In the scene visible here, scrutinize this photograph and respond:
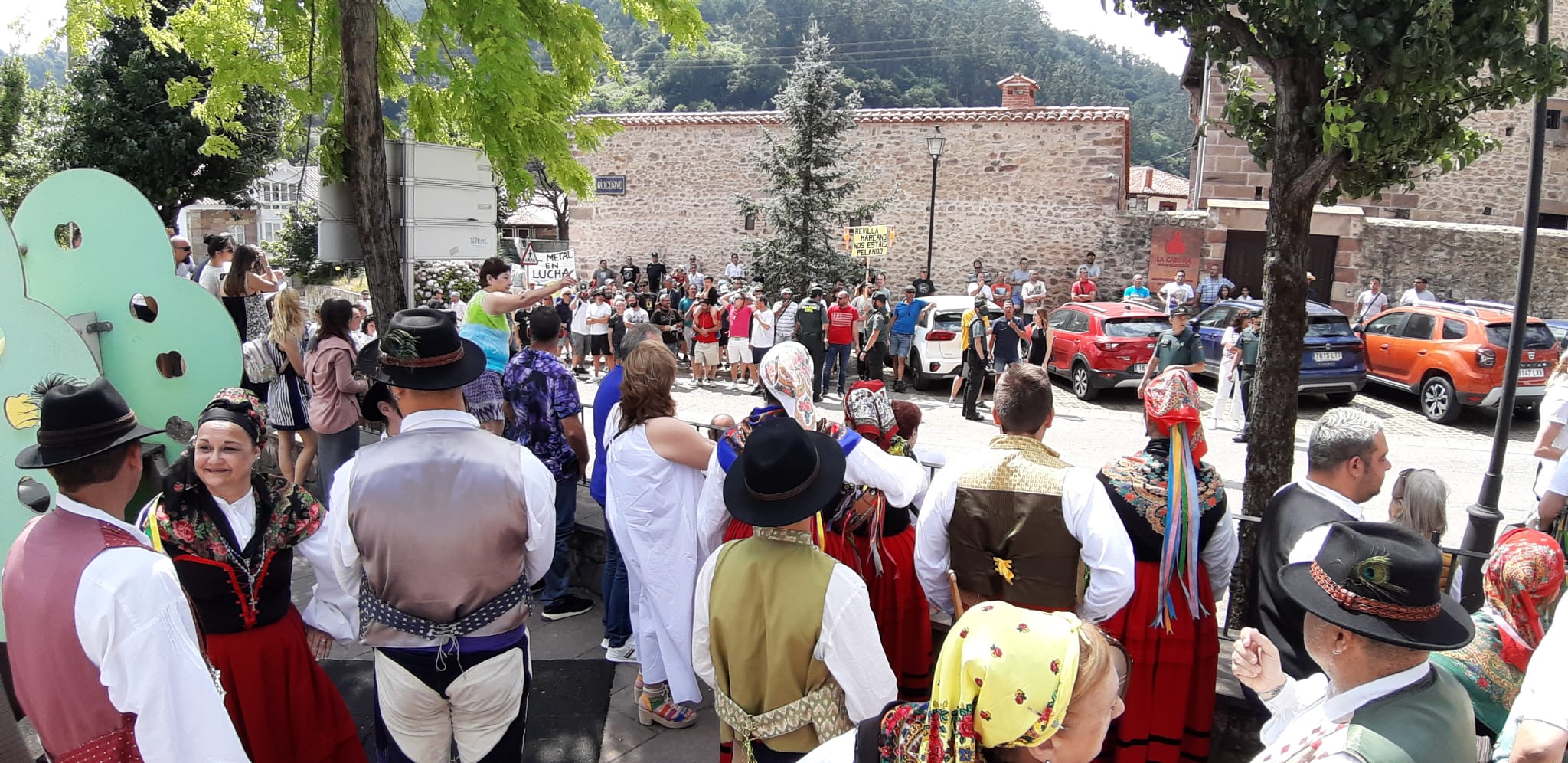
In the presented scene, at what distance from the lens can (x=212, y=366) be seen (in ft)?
15.1

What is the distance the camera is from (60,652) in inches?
89.2

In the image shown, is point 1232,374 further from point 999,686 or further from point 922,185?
point 922,185

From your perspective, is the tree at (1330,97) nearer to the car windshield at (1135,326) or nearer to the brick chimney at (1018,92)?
the car windshield at (1135,326)


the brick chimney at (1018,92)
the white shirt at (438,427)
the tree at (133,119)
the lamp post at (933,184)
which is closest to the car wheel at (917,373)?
the lamp post at (933,184)

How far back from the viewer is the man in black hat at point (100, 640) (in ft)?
7.38

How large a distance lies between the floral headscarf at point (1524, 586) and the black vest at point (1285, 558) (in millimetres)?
424

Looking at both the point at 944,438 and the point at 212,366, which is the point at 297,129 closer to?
the point at 212,366

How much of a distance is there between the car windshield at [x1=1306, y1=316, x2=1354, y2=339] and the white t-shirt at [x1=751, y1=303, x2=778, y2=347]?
26.8ft

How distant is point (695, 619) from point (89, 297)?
3.64 metres

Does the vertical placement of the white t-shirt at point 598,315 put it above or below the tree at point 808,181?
below

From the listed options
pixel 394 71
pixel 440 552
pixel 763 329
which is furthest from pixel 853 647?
pixel 763 329

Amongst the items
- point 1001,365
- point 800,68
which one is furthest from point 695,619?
point 800,68

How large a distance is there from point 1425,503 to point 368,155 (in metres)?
6.14

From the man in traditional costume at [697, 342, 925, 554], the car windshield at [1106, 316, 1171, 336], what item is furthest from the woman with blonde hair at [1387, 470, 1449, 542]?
the car windshield at [1106, 316, 1171, 336]
